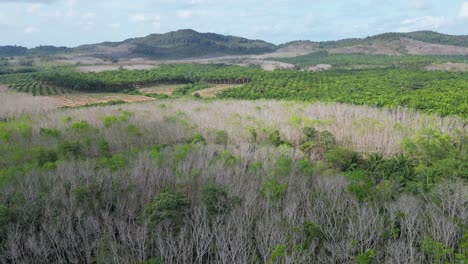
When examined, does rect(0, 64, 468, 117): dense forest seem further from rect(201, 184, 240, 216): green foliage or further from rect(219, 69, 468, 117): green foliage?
rect(201, 184, 240, 216): green foliage

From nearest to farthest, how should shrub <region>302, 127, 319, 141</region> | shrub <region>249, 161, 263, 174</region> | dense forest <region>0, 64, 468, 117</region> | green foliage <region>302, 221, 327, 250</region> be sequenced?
1. green foliage <region>302, 221, 327, 250</region>
2. shrub <region>249, 161, 263, 174</region>
3. shrub <region>302, 127, 319, 141</region>
4. dense forest <region>0, 64, 468, 117</region>

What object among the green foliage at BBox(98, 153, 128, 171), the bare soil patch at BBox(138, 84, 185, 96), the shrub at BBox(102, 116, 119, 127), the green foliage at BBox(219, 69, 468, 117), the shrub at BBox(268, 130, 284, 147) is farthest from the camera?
the bare soil patch at BBox(138, 84, 185, 96)

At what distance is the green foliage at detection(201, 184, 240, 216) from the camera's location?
Result: 2322 centimetres

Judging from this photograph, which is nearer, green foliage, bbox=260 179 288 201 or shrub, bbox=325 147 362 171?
green foliage, bbox=260 179 288 201

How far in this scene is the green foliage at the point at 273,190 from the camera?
83.2ft

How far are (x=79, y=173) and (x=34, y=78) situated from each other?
5010 inches

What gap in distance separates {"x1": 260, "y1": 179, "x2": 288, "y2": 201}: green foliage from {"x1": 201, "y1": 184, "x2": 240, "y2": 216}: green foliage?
252cm

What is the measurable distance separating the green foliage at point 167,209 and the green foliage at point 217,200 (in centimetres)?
128

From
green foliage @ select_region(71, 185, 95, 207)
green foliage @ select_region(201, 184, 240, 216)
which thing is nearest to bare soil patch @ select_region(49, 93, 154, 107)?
green foliage @ select_region(71, 185, 95, 207)

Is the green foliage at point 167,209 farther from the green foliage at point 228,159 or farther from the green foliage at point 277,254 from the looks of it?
the green foliage at point 228,159

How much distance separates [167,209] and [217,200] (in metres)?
3.48

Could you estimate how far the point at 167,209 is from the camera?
71.4 feet

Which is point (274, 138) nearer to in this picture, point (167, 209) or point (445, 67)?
point (167, 209)

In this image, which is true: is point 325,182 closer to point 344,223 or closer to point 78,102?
point 344,223
